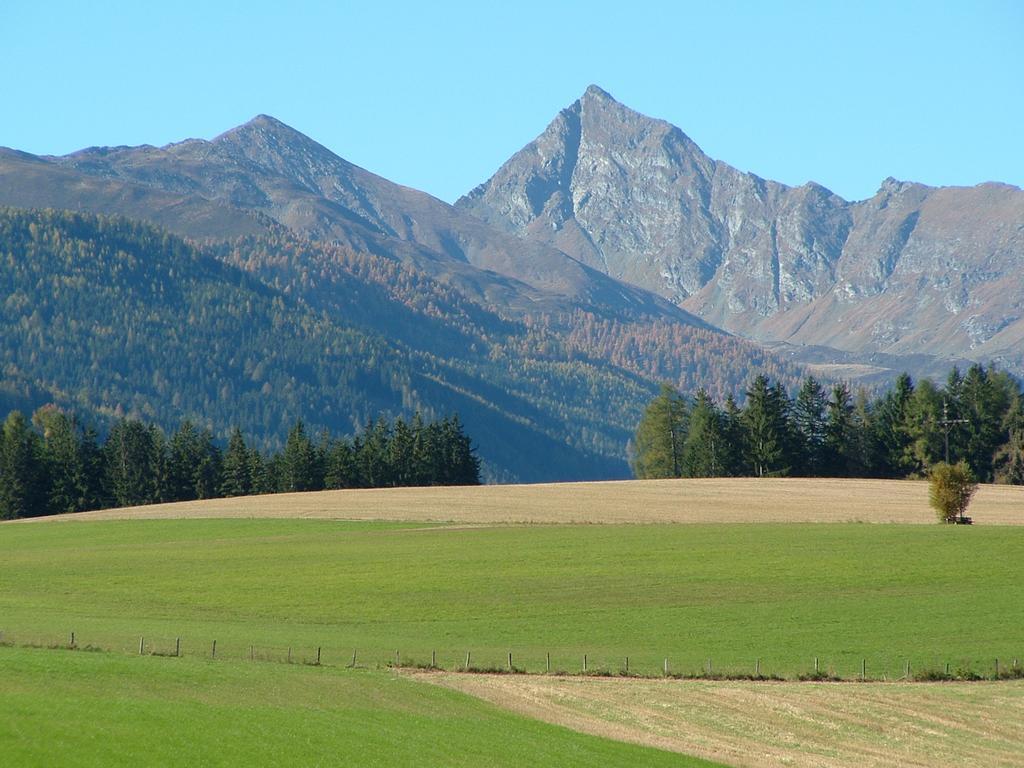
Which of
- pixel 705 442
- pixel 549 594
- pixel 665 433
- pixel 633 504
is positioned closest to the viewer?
pixel 549 594

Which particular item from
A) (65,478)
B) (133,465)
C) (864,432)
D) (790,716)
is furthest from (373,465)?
Answer: (790,716)

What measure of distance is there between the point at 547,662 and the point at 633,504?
6686 centimetres

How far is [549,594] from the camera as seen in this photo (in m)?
75.1

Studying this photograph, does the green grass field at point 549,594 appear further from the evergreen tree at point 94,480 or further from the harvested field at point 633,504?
the evergreen tree at point 94,480

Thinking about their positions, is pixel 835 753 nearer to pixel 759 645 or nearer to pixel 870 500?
pixel 759 645

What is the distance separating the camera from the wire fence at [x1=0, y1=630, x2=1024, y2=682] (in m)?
53.2

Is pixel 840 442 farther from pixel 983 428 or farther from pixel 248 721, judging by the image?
pixel 248 721

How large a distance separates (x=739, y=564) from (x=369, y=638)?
30.3m

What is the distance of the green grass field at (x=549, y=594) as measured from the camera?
194 feet

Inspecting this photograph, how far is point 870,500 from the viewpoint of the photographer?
120250 millimetres

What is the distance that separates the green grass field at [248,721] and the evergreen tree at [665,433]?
116111 millimetres

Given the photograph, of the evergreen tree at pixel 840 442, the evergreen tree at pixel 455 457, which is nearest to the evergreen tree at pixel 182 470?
the evergreen tree at pixel 455 457

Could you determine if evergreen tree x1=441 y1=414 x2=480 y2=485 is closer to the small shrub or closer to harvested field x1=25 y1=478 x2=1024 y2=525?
harvested field x1=25 y1=478 x2=1024 y2=525

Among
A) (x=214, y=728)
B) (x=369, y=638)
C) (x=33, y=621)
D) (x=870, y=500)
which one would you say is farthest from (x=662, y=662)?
(x=870, y=500)
